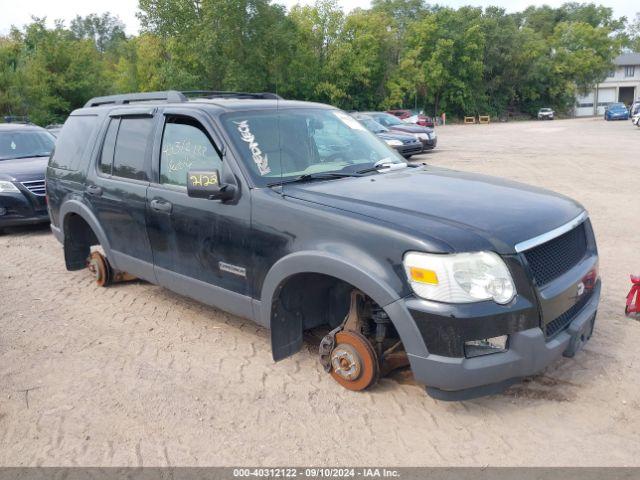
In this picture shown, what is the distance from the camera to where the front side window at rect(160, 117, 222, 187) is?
13.7 feet

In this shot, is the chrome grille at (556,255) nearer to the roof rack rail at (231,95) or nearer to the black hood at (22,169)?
the roof rack rail at (231,95)

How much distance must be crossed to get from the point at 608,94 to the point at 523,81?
25.7 meters

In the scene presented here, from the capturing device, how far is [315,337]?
15.1 feet

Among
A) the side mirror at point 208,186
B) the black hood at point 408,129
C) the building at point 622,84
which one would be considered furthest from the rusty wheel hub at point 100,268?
the building at point 622,84

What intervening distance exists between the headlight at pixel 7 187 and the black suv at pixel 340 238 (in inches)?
155

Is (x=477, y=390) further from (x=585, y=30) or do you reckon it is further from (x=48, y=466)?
(x=585, y=30)

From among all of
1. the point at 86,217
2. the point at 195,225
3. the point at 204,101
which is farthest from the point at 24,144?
the point at 195,225

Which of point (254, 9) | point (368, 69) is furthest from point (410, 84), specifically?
point (254, 9)

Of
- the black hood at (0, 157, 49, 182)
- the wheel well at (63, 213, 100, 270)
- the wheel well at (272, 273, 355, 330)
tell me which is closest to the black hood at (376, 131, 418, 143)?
the black hood at (0, 157, 49, 182)

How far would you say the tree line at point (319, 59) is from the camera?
31.0 m

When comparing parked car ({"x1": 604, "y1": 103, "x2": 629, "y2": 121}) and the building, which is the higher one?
the building

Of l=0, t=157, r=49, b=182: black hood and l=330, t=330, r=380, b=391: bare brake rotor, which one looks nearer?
l=330, t=330, r=380, b=391: bare brake rotor

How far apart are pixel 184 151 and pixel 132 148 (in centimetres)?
75

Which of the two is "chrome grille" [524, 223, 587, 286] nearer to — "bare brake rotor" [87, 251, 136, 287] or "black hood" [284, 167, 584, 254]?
"black hood" [284, 167, 584, 254]
